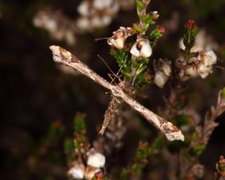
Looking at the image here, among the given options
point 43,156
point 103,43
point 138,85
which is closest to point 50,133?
point 43,156

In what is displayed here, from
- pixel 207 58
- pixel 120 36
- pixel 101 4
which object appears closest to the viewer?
pixel 120 36

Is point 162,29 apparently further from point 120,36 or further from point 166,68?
point 166,68

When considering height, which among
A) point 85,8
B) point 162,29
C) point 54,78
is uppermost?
point 54,78

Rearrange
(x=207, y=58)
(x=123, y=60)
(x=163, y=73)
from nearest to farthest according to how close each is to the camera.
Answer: (x=123, y=60) < (x=207, y=58) < (x=163, y=73)

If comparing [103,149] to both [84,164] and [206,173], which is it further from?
[206,173]

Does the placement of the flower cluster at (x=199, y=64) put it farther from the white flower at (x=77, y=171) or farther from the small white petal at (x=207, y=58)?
the white flower at (x=77, y=171)

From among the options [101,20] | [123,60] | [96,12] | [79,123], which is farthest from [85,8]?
[123,60]

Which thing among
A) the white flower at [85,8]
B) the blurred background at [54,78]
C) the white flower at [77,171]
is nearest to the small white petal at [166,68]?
the white flower at [77,171]
